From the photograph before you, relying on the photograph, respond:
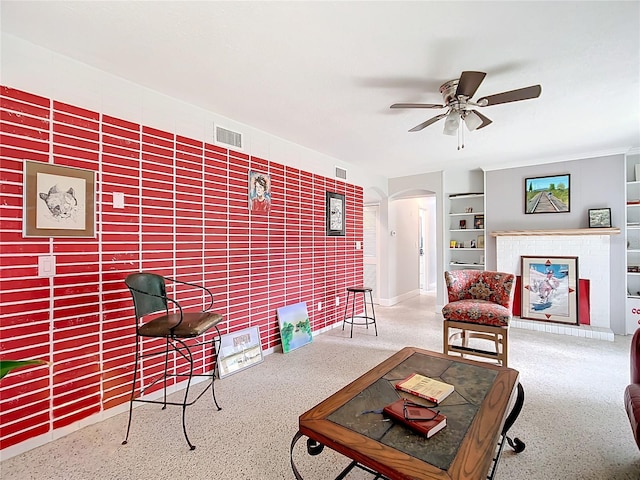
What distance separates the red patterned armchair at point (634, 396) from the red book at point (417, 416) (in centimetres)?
99

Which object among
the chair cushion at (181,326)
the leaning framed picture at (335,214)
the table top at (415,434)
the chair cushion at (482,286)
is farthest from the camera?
the leaning framed picture at (335,214)

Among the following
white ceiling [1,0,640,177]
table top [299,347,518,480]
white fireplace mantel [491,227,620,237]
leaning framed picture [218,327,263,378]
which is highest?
white ceiling [1,0,640,177]

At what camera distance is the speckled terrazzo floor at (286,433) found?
1.73 meters

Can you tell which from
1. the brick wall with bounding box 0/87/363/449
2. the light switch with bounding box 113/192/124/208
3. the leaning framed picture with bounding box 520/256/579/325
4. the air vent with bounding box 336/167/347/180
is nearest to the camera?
the brick wall with bounding box 0/87/363/449

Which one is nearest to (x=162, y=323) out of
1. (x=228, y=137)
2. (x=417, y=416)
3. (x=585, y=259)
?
(x=417, y=416)

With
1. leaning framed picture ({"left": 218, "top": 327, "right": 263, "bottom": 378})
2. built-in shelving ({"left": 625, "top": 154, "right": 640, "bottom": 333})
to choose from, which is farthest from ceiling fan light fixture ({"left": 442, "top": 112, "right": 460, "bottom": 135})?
built-in shelving ({"left": 625, "top": 154, "right": 640, "bottom": 333})

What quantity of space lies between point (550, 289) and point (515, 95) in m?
3.56

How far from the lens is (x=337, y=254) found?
4770mm

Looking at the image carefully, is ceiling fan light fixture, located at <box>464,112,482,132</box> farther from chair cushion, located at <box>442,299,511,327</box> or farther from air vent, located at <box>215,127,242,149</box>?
air vent, located at <box>215,127,242,149</box>

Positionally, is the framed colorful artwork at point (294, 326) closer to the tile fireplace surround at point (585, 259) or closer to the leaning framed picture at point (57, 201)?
the leaning framed picture at point (57, 201)

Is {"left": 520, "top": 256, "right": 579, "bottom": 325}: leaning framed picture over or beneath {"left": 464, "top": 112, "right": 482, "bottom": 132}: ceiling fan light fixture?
beneath

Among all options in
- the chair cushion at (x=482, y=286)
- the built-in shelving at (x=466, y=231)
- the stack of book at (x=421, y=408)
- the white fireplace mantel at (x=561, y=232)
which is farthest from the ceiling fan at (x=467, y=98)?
the built-in shelving at (x=466, y=231)

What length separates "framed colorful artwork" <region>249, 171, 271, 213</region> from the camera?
338cm

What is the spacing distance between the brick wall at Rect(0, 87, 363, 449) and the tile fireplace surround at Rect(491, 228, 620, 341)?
12.9ft
